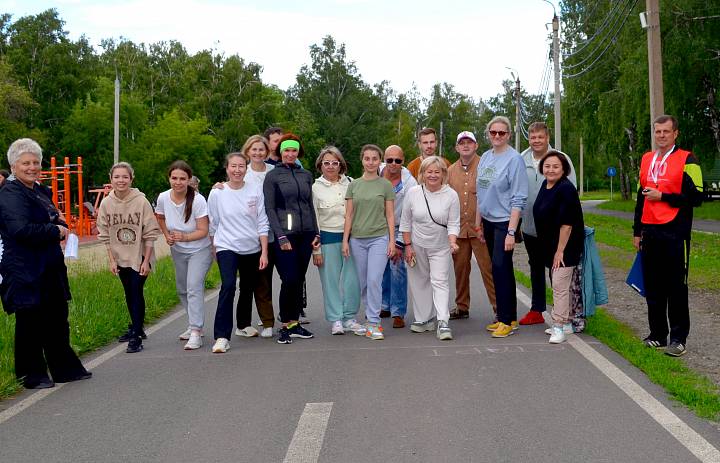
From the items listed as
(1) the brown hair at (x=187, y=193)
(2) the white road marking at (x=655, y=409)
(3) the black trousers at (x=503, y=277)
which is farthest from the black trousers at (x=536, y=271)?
(1) the brown hair at (x=187, y=193)

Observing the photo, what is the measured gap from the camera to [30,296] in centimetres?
636

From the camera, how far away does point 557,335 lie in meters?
7.80

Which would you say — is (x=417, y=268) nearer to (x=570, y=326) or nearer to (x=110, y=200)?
(x=570, y=326)

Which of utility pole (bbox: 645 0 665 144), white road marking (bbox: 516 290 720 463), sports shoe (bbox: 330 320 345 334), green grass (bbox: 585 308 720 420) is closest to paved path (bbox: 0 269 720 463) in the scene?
white road marking (bbox: 516 290 720 463)

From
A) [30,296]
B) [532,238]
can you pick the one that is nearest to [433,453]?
[30,296]

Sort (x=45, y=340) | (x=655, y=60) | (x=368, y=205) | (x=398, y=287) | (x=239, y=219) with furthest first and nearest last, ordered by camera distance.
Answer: (x=655, y=60) < (x=398, y=287) < (x=368, y=205) < (x=239, y=219) < (x=45, y=340)

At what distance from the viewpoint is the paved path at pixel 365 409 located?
4.74m

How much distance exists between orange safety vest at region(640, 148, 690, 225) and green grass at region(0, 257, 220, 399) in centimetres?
524

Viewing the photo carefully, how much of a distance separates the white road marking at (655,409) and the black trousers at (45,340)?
162 inches

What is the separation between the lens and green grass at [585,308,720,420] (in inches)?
218

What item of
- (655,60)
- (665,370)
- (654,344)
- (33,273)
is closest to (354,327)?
(654,344)

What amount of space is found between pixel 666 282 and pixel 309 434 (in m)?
3.77

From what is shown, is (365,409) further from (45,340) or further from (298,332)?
(298,332)

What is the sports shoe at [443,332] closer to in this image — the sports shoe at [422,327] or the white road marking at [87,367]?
the sports shoe at [422,327]
